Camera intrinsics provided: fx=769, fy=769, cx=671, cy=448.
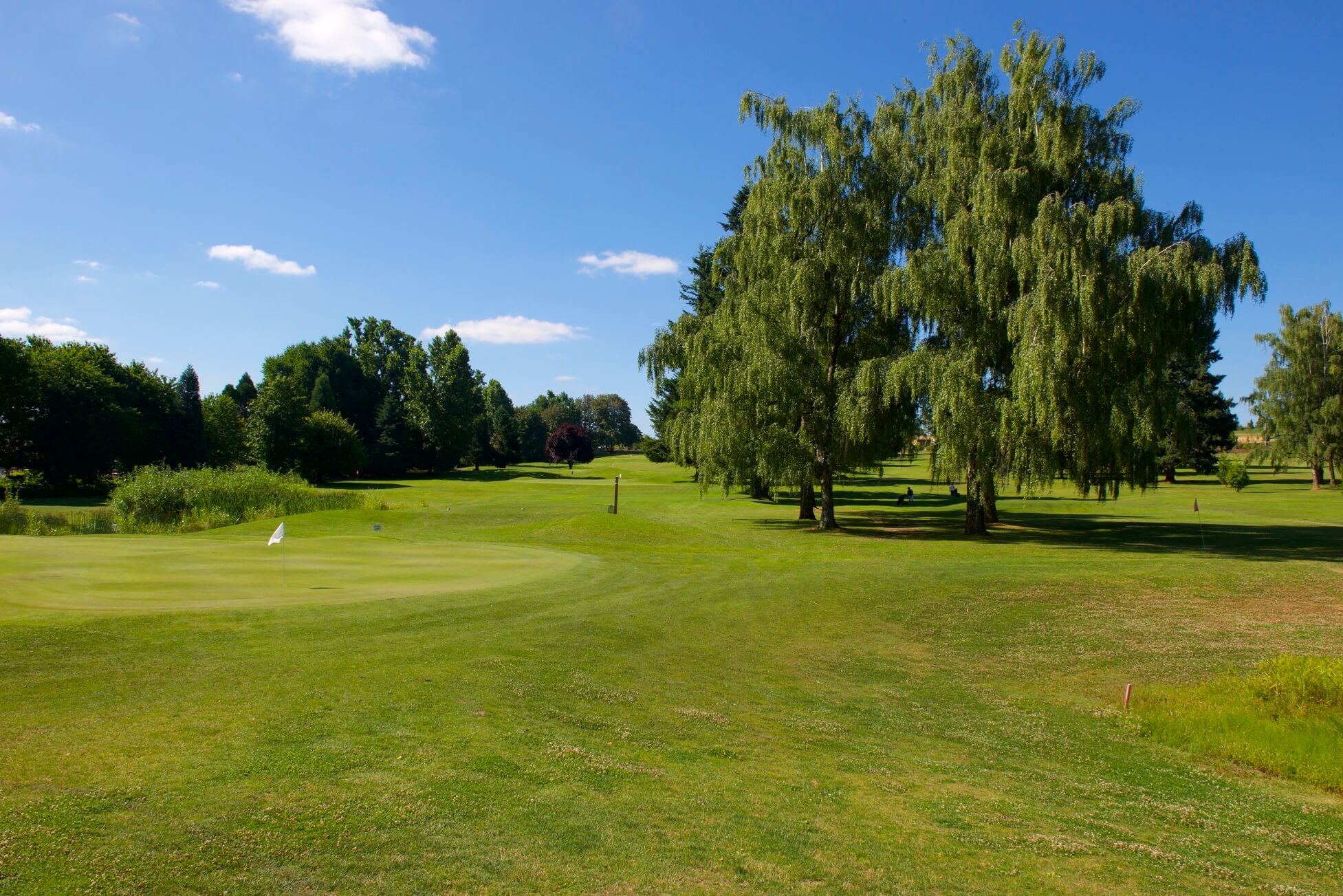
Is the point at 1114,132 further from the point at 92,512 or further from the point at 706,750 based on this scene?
the point at 92,512

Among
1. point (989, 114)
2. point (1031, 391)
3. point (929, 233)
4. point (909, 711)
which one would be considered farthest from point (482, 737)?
point (989, 114)

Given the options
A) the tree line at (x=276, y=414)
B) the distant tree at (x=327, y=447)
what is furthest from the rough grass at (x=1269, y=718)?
the distant tree at (x=327, y=447)

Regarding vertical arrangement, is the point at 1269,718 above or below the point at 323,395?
below

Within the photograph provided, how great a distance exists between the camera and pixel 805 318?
32.1m

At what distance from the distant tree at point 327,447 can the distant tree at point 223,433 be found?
8.00 metres

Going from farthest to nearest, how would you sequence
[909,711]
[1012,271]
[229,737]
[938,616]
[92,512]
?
[92,512]
[1012,271]
[938,616]
[909,711]
[229,737]

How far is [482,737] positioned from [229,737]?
2.12 meters

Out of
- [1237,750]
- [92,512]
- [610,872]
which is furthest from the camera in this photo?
[92,512]

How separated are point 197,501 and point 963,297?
3480 centimetres

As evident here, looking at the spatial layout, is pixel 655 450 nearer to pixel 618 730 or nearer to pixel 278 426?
pixel 278 426

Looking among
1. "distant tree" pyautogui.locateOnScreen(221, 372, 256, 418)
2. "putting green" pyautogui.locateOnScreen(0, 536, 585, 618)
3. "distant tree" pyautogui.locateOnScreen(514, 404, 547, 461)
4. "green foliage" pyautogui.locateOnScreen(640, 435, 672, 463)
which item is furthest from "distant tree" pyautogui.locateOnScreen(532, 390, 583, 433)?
"putting green" pyautogui.locateOnScreen(0, 536, 585, 618)

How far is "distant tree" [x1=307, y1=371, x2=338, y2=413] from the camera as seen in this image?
94.1 metres

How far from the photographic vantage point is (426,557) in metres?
20.1

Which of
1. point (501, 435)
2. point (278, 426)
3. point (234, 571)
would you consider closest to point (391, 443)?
point (278, 426)
